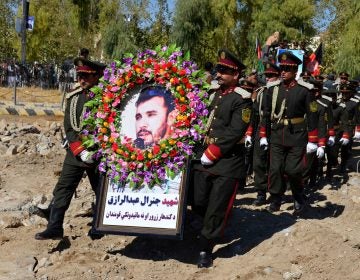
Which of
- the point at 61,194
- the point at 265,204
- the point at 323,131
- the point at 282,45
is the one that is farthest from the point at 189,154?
the point at 282,45

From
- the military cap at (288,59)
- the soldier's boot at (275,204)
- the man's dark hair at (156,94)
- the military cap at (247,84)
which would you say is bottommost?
the soldier's boot at (275,204)

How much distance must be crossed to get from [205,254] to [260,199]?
2675 mm

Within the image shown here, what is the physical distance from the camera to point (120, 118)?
18.9 feet

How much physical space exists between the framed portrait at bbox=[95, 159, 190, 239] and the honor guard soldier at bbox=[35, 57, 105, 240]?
44 cm

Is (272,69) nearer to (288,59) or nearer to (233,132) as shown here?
(288,59)

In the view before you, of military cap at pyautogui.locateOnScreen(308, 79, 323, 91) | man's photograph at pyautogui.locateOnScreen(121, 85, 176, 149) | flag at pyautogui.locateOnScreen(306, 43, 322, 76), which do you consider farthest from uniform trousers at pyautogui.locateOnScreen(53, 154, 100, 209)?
flag at pyautogui.locateOnScreen(306, 43, 322, 76)

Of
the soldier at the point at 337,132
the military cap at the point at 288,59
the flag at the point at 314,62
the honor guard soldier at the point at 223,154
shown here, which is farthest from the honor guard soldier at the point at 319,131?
the flag at the point at 314,62

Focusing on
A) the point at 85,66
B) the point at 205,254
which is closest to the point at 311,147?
the point at 205,254

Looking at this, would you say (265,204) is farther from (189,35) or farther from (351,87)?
(189,35)

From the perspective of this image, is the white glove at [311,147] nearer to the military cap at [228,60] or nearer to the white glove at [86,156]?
the military cap at [228,60]

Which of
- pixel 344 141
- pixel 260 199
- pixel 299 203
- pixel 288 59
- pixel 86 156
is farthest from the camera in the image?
pixel 344 141

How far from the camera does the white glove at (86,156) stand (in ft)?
19.0

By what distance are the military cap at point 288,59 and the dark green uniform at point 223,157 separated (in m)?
1.54

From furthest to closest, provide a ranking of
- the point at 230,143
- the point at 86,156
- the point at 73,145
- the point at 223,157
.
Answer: the point at 73,145, the point at 86,156, the point at 223,157, the point at 230,143
